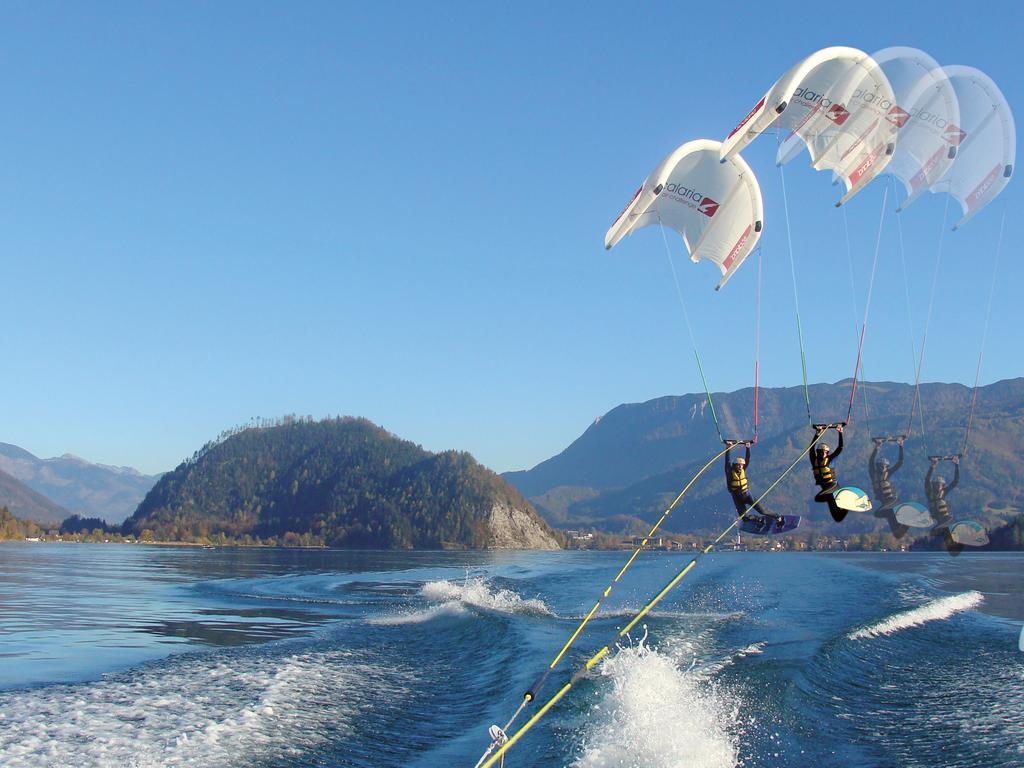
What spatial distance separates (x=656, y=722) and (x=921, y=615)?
56.3 feet

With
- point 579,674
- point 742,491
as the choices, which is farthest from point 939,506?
point 579,674

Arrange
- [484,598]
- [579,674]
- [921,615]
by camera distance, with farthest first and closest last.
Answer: [484,598]
[921,615]
[579,674]

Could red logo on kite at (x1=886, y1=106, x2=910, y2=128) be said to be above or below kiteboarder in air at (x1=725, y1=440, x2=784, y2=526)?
above

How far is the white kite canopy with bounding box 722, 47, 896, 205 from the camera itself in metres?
13.0

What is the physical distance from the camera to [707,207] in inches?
669

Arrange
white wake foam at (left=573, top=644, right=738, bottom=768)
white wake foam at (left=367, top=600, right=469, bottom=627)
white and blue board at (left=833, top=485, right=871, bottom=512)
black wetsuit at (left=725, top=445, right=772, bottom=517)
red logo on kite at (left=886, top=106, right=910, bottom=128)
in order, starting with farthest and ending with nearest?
white wake foam at (left=367, top=600, right=469, bottom=627)
black wetsuit at (left=725, top=445, right=772, bottom=517)
red logo on kite at (left=886, top=106, right=910, bottom=128)
white and blue board at (left=833, top=485, right=871, bottom=512)
white wake foam at (left=573, top=644, right=738, bottom=768)

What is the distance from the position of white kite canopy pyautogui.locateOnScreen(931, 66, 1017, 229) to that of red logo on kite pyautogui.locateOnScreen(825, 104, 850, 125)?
6.29ft

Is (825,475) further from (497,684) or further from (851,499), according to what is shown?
(497,684)

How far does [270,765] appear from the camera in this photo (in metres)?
10.1

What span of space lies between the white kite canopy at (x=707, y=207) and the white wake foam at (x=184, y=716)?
971 cm

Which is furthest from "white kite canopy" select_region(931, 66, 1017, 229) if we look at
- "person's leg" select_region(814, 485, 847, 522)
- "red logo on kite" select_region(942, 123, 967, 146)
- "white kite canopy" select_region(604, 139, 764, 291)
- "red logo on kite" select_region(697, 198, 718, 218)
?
"person's leg" select_region(814, 485, 847, 522)

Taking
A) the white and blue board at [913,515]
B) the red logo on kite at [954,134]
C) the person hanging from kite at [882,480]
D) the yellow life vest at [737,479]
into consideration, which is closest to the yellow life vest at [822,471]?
the yellow life vest at [737,479]

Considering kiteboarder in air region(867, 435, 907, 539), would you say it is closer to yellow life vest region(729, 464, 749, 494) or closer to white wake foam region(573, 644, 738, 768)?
yellow life vest region(729, 464, 749, 494)

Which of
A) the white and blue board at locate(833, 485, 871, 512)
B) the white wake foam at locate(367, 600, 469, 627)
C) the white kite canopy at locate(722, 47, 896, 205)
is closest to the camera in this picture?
the white kite canopy at locate(722, 47, 896, 205)
